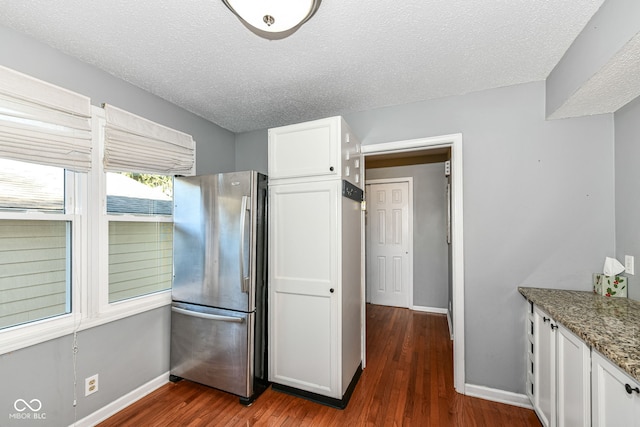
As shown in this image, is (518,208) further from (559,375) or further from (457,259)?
(559,375)

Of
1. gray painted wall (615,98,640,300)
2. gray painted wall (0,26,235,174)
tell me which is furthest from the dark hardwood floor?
gray painted wall (0,26,235,174)

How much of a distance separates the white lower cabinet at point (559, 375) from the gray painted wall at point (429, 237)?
226 centimetres

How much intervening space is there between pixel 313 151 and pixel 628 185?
208cm

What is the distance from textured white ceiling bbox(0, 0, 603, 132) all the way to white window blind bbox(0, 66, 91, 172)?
32 cm

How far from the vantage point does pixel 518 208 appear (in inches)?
81.4

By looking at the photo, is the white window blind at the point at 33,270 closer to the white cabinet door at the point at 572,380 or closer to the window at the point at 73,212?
the window at the point at 73,212

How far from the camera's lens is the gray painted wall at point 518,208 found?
6.22 feet

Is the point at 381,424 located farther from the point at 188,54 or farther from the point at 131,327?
the point at 188,54

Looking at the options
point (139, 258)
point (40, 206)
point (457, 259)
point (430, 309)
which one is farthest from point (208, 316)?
point (430, 309)

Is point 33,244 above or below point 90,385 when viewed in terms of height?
above

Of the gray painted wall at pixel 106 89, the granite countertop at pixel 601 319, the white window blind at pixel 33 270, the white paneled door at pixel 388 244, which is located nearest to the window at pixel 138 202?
the gray painted wall at pixel 106 89

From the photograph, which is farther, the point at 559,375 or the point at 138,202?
the point at 138,202

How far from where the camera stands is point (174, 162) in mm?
2402

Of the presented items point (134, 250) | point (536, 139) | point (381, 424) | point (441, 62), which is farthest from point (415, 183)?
point (134, 250)
